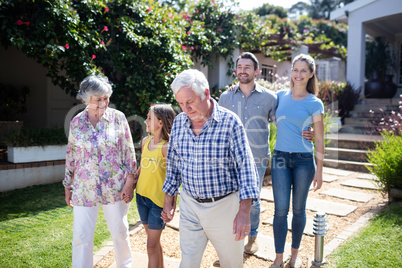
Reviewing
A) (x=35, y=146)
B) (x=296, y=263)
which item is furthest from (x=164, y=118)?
(x=35, y=146)

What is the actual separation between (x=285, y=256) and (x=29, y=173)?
462cm

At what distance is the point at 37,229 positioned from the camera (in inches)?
153

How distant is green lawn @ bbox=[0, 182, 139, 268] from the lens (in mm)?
3201

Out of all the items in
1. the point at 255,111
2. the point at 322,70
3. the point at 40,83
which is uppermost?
the point at 322,70

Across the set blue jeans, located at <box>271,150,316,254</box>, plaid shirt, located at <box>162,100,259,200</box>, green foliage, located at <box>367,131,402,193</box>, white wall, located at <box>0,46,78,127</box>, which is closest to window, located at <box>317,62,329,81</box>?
green foliage, located at <box>367,131,402,193</box>

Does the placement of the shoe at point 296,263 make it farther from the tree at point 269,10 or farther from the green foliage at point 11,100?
the tree at point 269,10

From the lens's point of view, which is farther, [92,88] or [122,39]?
[122,39]

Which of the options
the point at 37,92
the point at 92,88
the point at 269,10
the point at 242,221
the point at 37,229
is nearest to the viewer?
the point at 242,221

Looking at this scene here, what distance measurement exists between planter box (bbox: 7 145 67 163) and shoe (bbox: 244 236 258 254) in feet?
13.8

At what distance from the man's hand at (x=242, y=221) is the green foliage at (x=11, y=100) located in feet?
27.0

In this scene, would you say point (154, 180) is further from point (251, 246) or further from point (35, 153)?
point (35, 153)

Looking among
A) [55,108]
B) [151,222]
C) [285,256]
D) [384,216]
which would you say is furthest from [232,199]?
[55,108]

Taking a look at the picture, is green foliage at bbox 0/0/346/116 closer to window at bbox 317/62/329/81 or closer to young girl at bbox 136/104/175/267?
young girl at bbox 136/104/175/267

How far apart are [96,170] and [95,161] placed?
0.24ft
